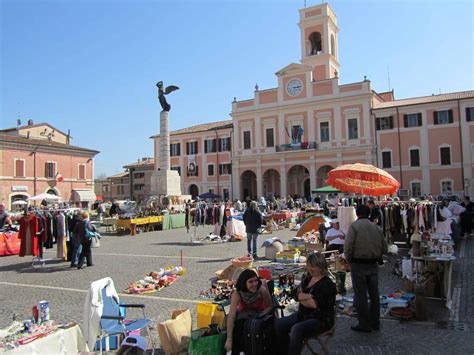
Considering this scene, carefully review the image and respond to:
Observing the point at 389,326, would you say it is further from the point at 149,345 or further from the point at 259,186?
the point at 259,186

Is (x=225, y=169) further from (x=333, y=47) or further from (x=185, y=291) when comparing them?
(x=185, y=291)

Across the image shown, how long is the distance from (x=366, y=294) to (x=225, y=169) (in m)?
37.9

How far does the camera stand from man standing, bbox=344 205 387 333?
4891mm

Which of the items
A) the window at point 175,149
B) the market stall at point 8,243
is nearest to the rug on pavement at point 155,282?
the market stall at point 8,243

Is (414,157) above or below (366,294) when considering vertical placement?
above

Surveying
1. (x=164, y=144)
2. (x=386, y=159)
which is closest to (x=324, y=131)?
(x=386, y=159)

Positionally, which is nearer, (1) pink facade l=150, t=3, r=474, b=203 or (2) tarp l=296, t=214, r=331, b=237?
(2) tarp l=296, t=214, r=331, b=237

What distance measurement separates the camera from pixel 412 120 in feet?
114

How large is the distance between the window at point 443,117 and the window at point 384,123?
3517mm

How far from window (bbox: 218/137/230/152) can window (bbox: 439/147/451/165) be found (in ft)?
67.7

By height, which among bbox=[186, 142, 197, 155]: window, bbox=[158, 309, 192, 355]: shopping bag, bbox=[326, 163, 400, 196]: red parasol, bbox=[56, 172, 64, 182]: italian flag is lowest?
bbox=[158, 309, 192, 355]: shopping bag

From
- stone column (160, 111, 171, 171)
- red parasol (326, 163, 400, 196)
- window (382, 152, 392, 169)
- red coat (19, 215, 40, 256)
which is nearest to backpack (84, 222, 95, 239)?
red coat (19, 215, 40, 256)

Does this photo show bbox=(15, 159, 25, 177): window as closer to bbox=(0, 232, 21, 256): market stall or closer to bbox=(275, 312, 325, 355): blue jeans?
bbox=(0, 232, 21, 256): market stall

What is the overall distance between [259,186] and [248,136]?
549 centimetres
